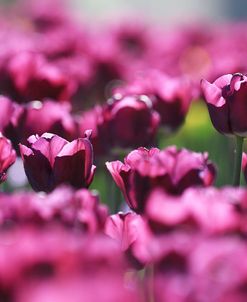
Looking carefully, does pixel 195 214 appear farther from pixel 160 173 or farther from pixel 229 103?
pixel 229 103

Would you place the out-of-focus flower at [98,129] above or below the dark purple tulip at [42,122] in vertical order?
below

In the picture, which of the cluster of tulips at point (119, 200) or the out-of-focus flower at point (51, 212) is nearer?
the cluster of tulips at point (119, 200)

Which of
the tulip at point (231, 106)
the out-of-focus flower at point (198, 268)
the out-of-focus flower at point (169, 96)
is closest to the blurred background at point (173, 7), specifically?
the out-of-focus flower at point (169, 96)

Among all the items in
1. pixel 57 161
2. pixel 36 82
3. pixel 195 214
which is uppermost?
pixel 195 214

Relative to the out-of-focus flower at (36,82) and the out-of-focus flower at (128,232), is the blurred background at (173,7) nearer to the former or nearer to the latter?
the out-of-focus flower at (36,82)

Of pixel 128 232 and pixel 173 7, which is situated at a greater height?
pixel 128 232

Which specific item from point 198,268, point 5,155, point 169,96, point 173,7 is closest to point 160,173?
point 5,155

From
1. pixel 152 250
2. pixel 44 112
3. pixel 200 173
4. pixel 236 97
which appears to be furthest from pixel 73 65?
pixel 152 250

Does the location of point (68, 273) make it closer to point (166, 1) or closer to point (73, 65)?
point (73, 65)
